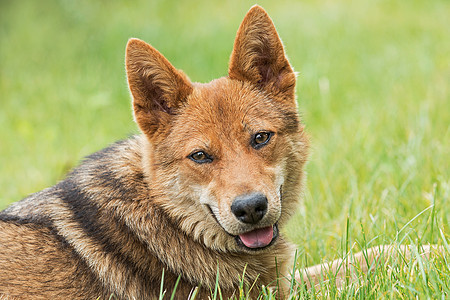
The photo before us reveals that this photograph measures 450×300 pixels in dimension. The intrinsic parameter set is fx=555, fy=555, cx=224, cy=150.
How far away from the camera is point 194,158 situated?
3.54 m

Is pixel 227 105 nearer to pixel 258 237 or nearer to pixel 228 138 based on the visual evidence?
pixel 228 138

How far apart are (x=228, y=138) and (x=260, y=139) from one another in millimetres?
212

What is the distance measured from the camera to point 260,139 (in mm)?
3559

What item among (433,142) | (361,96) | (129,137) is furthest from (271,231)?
(361,96)

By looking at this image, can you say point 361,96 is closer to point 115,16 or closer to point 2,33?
point 115,16

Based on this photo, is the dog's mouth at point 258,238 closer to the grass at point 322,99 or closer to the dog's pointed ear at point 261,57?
the grass at point 322,99

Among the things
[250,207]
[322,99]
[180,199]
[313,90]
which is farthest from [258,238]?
[313,90]

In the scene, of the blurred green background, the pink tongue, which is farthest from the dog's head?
the blurred green background

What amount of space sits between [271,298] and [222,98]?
133 centimetres

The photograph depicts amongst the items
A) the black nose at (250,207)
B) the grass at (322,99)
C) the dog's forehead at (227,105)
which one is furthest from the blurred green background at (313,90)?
the black nose at (250,207)

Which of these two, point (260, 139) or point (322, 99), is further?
point (322, 99)

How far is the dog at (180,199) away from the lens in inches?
132

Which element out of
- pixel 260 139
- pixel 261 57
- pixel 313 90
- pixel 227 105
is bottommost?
pixel 313 90

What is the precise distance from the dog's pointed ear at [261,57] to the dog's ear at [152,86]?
39 centimetres
